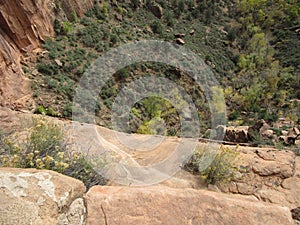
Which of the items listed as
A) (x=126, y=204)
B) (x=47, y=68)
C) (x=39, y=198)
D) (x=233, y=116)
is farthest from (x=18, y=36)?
(x=233, y=116)

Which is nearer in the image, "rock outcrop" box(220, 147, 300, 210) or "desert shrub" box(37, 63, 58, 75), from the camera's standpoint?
"rock outcrop" box(220, 147, 300, 210)

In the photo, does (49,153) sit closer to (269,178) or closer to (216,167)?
(216,167)

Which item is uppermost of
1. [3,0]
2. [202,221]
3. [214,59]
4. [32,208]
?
[214,59]

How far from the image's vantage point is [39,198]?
71.2 inches

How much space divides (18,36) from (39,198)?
14.4 m

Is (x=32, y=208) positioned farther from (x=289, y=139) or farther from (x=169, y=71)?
(x=169, y=71)

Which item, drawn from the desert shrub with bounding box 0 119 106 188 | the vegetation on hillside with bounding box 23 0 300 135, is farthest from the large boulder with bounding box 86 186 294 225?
the vegetation on hillside with bounding box 23 0 300 135

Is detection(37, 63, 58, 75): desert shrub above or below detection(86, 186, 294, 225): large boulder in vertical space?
above

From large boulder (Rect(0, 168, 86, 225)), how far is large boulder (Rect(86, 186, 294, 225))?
14 cm

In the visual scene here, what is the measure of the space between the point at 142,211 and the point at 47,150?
148 centimetres

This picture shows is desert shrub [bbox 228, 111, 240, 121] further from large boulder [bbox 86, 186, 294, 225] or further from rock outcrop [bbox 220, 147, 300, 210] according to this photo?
large boulder [bbox 86, 186, 294, 225]

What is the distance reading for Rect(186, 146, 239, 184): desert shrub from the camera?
12.0 ft

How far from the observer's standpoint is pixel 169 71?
23.6 m

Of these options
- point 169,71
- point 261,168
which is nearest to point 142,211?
point 261,168
